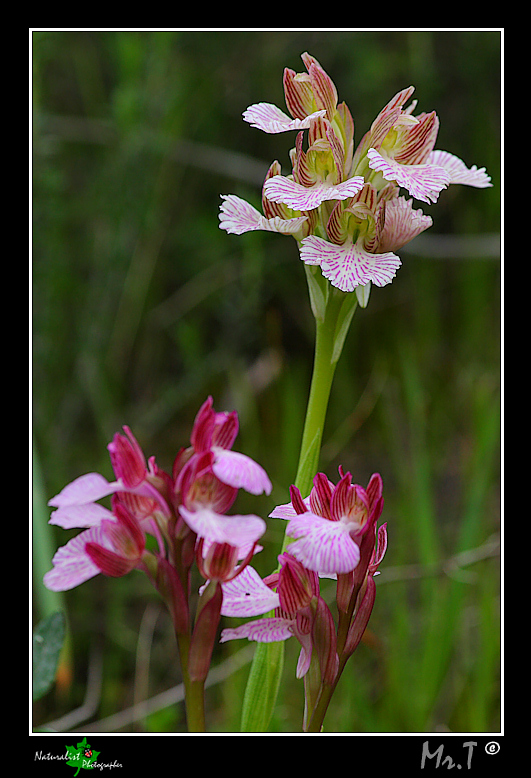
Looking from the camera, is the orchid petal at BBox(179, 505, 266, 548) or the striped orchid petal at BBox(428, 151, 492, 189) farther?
the striped orchid petal at BBox(428, 151, 492, 189)

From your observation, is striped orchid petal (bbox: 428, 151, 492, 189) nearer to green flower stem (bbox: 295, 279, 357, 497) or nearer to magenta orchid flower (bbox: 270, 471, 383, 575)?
green flower stem (bbox: 295, 279, 357, 497)

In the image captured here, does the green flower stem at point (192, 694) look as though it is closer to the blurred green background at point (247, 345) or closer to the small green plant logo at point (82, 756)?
the small green plant logo at point (82, 756)

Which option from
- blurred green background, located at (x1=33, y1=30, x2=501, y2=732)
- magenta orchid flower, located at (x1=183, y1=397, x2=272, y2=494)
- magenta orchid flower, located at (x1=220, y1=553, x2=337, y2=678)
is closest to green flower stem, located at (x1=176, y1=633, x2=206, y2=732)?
magenta orchid flower, located at (x1=220, y1=553, x2=337, y2=678)

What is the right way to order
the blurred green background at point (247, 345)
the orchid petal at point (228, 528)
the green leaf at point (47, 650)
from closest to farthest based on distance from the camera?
the orchid petal at point (228, 528), the green leaf at point (47, 650), the blurred green background at point (247, 345)

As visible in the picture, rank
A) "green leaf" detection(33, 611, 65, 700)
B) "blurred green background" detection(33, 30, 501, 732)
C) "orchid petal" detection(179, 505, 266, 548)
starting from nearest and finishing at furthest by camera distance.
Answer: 1. "orchid petal" detection(179, 505, 266, 548)
2. "green leaf" detection(33, 611, 65, 700)
3. "blurred green background" detection(33, 30, 501, 732)

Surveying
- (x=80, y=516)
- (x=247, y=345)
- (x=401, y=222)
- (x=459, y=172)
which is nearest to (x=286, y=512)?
(x=80, y=516)

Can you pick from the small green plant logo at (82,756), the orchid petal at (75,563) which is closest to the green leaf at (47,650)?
the small green plant logo at (82,756)

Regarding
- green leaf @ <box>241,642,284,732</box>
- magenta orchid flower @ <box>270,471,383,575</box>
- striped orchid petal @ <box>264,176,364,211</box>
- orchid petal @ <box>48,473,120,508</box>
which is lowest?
green leaf @ <box>241,642,284,732</box>
